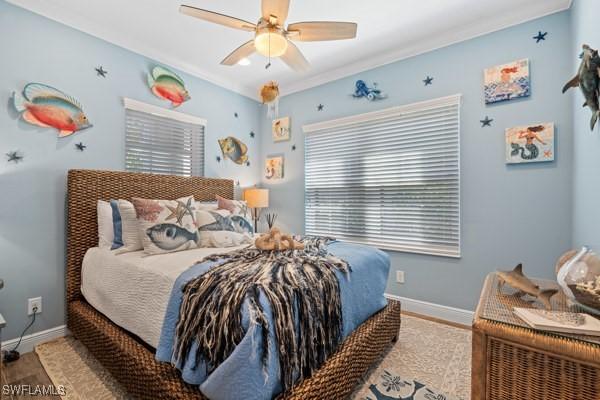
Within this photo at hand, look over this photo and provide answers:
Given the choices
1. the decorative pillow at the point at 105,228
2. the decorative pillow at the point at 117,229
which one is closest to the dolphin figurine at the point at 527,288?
the decorative pillow at the point at 117,229

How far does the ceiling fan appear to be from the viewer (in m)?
1.66

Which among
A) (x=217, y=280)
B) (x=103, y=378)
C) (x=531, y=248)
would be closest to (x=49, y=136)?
(x=103, y=378)

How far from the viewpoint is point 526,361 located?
94 centimetres

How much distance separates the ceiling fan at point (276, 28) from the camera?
166 centimetres

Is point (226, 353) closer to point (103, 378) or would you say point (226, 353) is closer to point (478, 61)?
point (103, 378)

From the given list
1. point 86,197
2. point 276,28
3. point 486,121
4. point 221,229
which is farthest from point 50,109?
point 486,121

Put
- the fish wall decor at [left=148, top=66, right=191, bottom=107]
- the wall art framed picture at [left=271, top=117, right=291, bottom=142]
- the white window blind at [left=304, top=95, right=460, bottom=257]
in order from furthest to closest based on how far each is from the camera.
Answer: the wall art framed picture at [left=271, top=117, right=291, bottom=142] < the fish wall decor at [left=148, top=66, right=191, bottom=107] < the white window blind at [left=304, top=95, right=460, bottom=257]

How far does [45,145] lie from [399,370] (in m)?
3.12

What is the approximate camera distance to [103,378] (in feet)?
5.72

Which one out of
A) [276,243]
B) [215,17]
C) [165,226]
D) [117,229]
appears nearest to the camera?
[215,17]

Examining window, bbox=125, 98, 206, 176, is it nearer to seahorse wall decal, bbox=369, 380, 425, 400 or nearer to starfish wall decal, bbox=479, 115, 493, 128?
seahorse wall decal, bbox=369, 380, 425, 400

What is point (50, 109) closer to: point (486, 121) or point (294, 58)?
point (294, 58)

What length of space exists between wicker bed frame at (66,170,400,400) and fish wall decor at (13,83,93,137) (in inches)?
15.7

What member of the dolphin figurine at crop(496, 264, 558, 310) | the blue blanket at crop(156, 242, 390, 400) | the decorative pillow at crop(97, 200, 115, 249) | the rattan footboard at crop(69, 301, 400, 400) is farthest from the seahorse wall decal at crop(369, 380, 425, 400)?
the decorative pillow at crop(97, 200, 115, 249)
